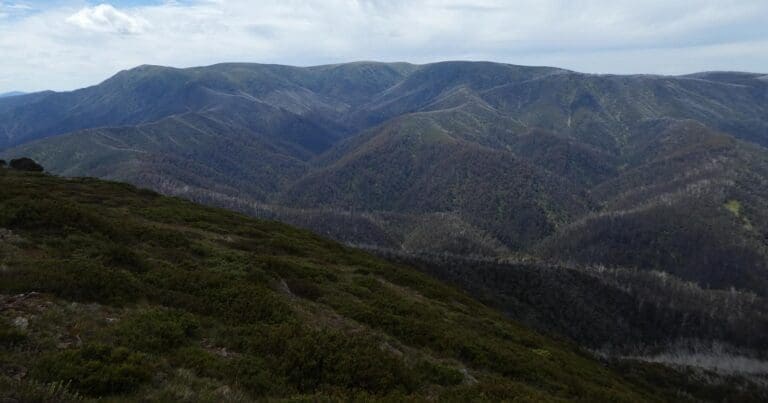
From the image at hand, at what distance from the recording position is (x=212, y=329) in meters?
18.0

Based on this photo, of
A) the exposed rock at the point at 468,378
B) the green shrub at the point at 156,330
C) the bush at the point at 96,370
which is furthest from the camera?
the exposed rock at the point at 468,378

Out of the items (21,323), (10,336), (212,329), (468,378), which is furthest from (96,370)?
(468,378)

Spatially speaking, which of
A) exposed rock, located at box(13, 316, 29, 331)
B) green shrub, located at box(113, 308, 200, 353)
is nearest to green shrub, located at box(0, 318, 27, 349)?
exposed rock, located at box(13, 316, 29, 331)

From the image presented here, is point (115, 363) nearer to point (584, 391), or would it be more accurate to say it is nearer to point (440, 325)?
point (440, 325)

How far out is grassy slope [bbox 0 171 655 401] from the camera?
1318 cm

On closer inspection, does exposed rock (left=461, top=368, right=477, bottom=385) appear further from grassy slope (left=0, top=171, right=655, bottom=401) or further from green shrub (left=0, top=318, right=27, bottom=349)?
green shrub (left=0, top=318, right=27, bottom=349)

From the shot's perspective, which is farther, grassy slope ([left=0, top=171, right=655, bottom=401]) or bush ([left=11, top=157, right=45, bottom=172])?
bush ([left=11, top=157, right=45, bottom=172])

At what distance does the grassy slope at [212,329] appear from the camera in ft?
43.2

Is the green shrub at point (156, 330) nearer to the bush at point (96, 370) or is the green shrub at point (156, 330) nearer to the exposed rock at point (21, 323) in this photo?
the bush at point (96, 370)

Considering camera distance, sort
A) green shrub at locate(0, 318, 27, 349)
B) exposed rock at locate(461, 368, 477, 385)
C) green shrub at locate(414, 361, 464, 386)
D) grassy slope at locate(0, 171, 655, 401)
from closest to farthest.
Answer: green shrub at locate(0, 318, 27, 349)
grassy slope at locate(0, 171, 655, 401)
green shrub at locate(414, 361, 464, 386)
exposed rock at locate(461, 368, 477, 385)

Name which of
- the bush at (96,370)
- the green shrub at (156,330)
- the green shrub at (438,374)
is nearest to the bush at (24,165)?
the green shrub at (156,330)

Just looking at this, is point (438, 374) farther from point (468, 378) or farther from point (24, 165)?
point (24, 165)

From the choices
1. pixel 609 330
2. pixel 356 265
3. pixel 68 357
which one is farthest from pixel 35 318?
pixel 609 330

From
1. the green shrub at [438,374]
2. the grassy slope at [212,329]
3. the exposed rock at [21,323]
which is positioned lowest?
the green shrub at [438,374]
